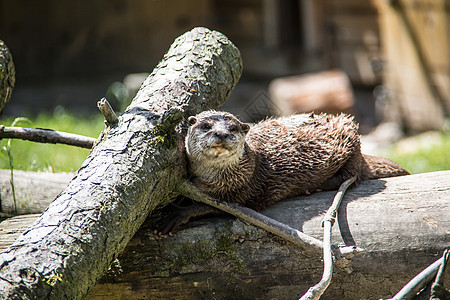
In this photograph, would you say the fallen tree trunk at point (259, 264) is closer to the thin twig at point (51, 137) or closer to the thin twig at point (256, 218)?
the thin twig at point (256, 218)

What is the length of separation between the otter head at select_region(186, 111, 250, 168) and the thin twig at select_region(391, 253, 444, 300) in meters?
1.06

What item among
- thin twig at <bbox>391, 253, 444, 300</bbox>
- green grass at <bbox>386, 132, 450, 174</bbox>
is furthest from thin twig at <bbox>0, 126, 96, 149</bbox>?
green grass at <bbox>386, 132, 450, 174</bbox>

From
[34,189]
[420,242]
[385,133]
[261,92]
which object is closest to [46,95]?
[261,92]

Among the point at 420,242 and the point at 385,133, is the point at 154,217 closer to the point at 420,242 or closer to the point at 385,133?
the point at 420,242

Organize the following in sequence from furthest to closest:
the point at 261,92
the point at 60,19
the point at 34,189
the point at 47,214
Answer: the point at 60,19
the point at 261,92
the point at 34,189
the point at 47,214

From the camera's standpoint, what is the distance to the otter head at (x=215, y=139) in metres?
2.69

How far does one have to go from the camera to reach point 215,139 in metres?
2.66

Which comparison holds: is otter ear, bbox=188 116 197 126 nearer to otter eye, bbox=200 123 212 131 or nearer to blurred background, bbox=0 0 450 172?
otter eye, bbox=200 123 212 131

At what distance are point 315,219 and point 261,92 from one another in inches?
278

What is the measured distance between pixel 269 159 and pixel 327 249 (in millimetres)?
764

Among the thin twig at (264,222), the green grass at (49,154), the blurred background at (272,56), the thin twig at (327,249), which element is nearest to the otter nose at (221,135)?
the thin twig at (264,222)

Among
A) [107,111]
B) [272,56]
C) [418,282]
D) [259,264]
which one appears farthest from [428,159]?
[272,56]

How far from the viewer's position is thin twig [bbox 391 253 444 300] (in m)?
2.34

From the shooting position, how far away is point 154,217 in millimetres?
2789
